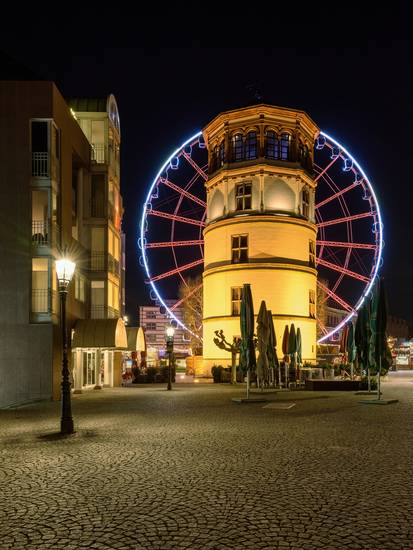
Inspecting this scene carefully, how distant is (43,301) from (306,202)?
24.7 meters

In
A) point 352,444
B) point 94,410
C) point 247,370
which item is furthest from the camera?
point 247,370

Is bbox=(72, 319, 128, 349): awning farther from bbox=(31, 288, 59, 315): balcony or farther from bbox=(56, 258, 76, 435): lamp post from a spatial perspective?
bbox=(56, 258, 76, 435): lamp post

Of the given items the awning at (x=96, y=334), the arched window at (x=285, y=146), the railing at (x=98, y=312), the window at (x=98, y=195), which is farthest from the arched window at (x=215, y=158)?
the awning at (x=96, y=334)

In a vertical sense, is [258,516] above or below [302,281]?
below

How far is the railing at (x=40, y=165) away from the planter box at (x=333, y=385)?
16771 mm

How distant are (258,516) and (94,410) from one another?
1634cm

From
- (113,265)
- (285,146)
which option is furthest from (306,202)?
(113,265)

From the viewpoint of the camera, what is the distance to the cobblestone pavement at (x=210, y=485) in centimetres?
689

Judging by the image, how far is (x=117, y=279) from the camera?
43.1m

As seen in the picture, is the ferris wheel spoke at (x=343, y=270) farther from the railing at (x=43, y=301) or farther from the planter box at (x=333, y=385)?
the railing at (x=43, y=301)

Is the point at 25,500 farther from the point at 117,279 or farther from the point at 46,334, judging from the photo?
the point at 117,279

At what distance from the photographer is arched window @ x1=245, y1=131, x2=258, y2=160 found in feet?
156

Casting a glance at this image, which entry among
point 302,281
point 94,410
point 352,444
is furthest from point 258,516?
point 302,281

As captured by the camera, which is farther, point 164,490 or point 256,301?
point 256,301
